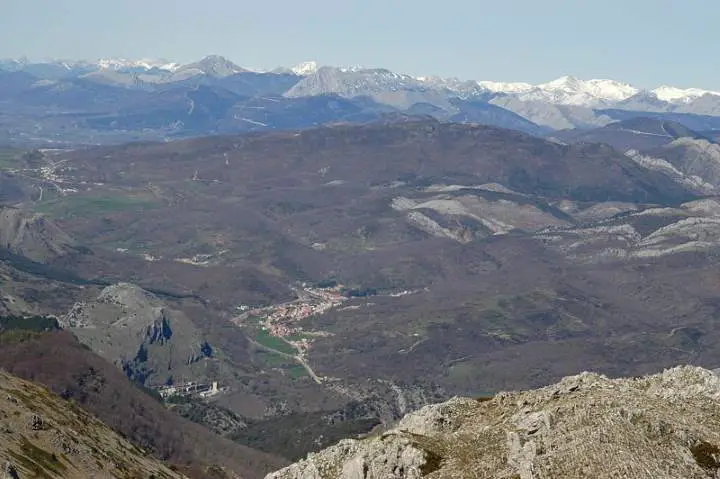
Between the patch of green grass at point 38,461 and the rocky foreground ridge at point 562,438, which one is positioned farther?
the patch of green grass at point 38,461

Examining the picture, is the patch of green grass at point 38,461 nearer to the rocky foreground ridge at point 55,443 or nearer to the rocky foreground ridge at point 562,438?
the rocky foreground ridge at point 55,443

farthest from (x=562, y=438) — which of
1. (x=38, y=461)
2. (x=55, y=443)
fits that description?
(x=55, y=443)

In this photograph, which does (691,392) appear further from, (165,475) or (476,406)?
(165,475)

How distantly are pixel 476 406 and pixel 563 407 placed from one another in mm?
16697

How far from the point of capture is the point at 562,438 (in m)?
65.9

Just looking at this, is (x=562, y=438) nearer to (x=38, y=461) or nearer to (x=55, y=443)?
(x=38, y=461)

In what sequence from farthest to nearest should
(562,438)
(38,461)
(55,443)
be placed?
(55,443) → (38,461) → (562,438)

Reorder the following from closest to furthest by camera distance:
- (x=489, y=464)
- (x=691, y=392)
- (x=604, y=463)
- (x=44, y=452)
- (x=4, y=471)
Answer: (x=604, y=463) → (x=489, y=464) → (x=691, y=392) → (x=4, y=471) → (x=44, y=452)

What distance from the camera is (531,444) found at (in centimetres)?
6606

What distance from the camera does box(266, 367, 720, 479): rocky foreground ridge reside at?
6359 centimetres

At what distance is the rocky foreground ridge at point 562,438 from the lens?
209 ft

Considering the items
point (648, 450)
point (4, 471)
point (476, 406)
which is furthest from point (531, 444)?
point (4, 471)

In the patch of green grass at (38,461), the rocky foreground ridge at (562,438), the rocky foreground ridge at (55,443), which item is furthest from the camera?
the rocky foreground ridge at (55,443)

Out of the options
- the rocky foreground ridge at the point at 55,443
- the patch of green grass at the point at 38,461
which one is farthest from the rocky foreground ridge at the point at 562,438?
the rocky foreground ridge at the point at 55,443
